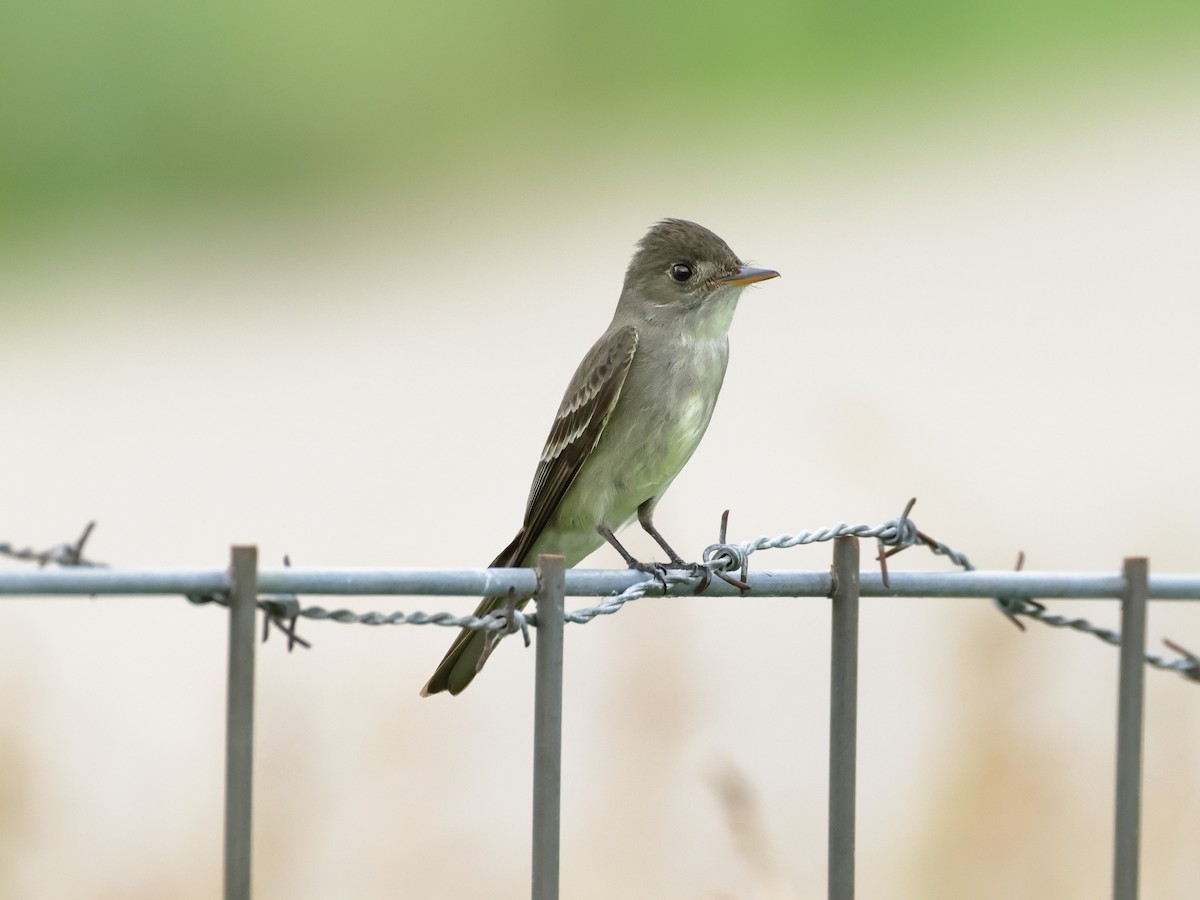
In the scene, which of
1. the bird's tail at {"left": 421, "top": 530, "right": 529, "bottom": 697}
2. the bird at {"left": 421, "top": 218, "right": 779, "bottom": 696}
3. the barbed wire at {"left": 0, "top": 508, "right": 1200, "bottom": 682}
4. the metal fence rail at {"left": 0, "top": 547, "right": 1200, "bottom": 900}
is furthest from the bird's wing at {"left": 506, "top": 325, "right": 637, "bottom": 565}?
the metal fence rail at {"left": 0, "top": 547, "right": 1200, "bottom": 900}

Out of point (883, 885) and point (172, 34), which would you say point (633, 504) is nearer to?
point (883, 885)

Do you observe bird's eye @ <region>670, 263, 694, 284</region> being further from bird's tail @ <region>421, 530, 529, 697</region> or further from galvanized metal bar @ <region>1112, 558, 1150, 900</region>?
galvanized metal bar @ <region>1112, 558, 1150, 900</region>

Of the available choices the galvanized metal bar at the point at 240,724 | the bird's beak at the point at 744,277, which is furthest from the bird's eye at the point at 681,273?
the galvanized metal bar at the point at 240,724

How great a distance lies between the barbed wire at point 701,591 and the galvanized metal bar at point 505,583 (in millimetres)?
21

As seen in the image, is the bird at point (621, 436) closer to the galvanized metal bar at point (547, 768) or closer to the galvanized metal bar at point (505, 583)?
the galvanized metal bar at point (505, 583)

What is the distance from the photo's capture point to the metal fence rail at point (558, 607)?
1.73 metres

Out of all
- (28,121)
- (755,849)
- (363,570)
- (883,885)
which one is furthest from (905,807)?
(28,121)

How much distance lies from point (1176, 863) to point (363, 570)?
2434mm

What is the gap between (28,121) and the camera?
27.5ft

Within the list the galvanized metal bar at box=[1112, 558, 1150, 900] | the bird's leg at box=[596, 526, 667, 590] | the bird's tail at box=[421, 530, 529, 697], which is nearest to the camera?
the galvanized metal bar at box=[1112, 558, 1150, 900]

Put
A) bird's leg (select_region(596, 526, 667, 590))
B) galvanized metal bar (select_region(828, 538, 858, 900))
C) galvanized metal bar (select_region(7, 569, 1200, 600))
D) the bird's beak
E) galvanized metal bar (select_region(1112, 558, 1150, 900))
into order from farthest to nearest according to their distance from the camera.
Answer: the bird's beak → bird's leg (select_region(596, 526, 667, 590)) → galvanized metal bar (select_region(1112, 558, 1150, 900)) → galvanized metal bar (select_region(828, 538, 858, 900)) → galvanized metal bar (select_region(7, 569, 1200, 600))

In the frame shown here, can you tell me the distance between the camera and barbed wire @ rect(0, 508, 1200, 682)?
184 centimetres

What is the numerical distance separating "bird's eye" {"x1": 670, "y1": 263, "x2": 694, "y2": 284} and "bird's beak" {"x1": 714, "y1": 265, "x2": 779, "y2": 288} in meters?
0.07

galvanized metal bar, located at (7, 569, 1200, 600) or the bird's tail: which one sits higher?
galvanized metal bar, located at (7, 569, 1200, 600)
